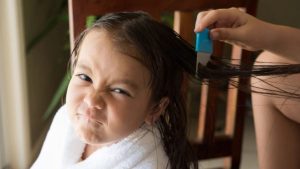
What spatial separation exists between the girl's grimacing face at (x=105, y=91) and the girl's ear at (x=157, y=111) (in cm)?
2

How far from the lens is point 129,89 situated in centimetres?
68

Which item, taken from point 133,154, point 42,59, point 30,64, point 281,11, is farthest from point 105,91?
point 281,11

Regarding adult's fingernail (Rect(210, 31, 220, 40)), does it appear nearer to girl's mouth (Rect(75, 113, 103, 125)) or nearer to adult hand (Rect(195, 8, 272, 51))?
adult hand (Rect(195, 8, 272, 51))

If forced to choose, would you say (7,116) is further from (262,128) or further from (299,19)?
(299,19)

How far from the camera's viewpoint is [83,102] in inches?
27.6

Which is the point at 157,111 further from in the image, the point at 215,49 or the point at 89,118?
the point at 215,49

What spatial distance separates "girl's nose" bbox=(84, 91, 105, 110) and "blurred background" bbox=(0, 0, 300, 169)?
1.84 ft

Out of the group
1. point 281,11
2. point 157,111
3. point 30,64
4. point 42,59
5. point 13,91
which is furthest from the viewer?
point 281,11

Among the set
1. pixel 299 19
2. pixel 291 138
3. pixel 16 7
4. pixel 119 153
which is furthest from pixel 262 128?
pixel 299 19

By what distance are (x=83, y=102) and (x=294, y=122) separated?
0.45 m

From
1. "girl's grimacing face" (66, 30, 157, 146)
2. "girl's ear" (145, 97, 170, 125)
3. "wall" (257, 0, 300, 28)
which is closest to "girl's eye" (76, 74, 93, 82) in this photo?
"girl's grimacing face" (66, 30, 157, 146)

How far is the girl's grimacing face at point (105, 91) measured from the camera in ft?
2.21

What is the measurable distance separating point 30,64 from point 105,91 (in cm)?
78

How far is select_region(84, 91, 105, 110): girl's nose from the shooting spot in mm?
671
